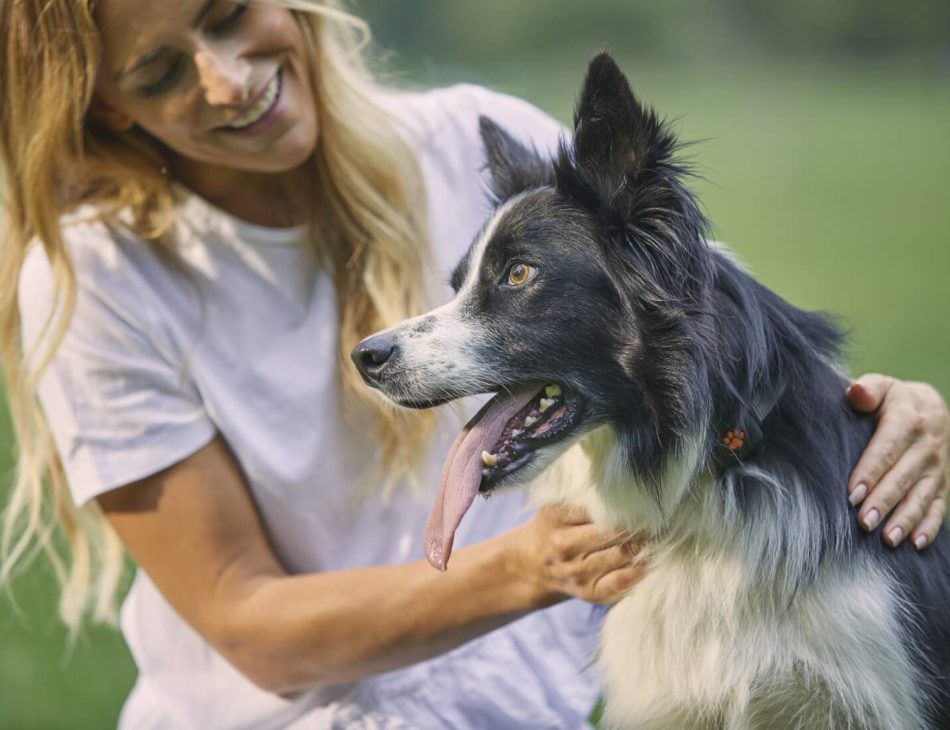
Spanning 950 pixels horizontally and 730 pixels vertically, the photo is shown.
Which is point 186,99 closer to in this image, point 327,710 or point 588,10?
point 327,710

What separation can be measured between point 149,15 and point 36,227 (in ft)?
1.58

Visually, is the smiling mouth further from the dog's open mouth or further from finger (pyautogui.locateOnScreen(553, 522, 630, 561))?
finger (pyautogui.locateOnScreen(553, 522, 630, 561))

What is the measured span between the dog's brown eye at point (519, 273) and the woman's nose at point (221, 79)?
68 cm

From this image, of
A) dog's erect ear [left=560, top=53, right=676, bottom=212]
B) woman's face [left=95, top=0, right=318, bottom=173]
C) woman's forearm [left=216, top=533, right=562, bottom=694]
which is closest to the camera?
dog's erect ear [left=560, top=53, right=676, bottom=212]

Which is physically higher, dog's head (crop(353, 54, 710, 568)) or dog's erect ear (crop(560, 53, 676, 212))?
dog's erect ear (crop(560, 53, 676, 212))

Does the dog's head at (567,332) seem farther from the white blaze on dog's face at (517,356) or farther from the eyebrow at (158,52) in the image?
the eyebrow at (158,52)

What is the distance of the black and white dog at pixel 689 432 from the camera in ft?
6.44

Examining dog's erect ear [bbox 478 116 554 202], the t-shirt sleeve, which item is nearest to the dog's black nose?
dog's erect ear [bbox 478 116 554 202]

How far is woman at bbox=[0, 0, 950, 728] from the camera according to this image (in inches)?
92.1

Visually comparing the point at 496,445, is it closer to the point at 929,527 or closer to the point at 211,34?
the point at 929,527

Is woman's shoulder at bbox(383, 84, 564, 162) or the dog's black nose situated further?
woman's shoulder at bbox(383, 84, 564, 162)

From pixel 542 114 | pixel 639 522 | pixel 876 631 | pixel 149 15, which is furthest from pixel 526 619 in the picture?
pixel 149 15

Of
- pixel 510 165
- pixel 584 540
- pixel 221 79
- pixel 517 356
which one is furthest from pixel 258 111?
pixel 584 540

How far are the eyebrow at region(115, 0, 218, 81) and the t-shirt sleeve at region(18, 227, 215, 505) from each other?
35 cm
